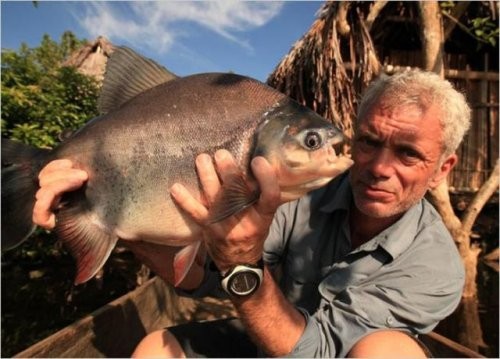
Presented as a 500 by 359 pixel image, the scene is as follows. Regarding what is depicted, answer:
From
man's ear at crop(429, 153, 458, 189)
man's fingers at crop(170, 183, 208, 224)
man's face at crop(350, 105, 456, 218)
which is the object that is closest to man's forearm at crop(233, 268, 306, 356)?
man's fingers at crop(170, 183, 208, 224)

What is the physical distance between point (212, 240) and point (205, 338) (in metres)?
0.99

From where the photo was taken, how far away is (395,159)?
2.55m

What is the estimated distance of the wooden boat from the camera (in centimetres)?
362

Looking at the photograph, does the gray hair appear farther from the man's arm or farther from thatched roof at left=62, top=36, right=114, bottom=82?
thatched roof at left=62, top=36, right=114, bottom=82

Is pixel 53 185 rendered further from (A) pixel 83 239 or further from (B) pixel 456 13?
(B) pixel 456 13

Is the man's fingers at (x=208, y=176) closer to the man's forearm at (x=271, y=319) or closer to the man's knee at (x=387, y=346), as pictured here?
the man's forearm at (x=271, y=319)

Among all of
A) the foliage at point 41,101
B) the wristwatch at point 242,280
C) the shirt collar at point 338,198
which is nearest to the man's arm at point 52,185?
the wristwatch at point 242,280

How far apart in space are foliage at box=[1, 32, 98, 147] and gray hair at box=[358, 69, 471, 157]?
4.96 metres

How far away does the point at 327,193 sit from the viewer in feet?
9.25

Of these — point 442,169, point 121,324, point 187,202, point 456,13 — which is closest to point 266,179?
point 187,202

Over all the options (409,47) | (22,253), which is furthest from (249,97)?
(409,47)

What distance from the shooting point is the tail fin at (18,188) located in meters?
2.06

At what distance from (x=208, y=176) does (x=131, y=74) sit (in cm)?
63

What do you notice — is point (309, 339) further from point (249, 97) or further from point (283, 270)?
point (249, 97)
